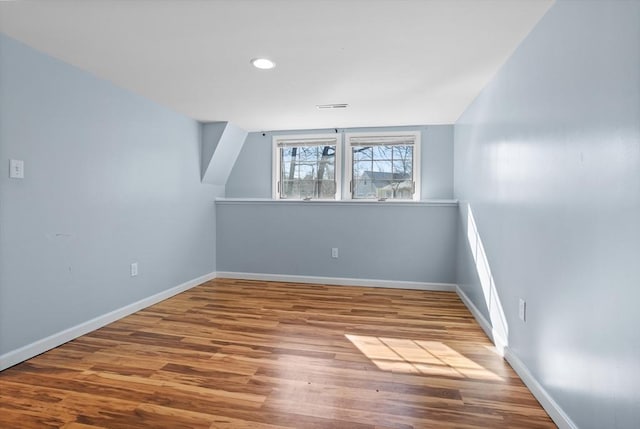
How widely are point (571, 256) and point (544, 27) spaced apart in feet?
3.73

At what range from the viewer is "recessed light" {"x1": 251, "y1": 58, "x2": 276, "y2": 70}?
7.40 ft

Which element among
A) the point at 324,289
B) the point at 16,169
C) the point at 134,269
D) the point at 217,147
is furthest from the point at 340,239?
the point at 16,169

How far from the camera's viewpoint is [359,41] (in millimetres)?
1978

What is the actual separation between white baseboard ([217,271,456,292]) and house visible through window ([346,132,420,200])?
40.7 inches

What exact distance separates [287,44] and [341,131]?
7.49 feet

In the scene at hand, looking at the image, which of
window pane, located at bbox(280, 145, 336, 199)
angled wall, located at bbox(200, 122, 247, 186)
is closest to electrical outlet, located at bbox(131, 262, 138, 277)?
angled wall, located at bbox(200, 122, 247, 186)

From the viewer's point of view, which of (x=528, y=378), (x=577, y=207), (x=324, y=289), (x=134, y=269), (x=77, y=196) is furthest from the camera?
(x=324, y=289)

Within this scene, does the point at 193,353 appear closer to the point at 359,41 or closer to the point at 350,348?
the point at 350,348

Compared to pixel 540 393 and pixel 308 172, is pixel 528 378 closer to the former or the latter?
pixel 540 393

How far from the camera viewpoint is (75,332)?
2451 mm

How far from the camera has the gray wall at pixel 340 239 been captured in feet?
Answer: 12.8

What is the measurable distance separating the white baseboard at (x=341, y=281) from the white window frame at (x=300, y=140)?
1008mm

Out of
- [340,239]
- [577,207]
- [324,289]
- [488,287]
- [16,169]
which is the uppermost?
[16,169]

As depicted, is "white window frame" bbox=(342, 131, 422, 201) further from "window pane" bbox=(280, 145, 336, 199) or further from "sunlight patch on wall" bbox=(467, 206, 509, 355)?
"sunlight patch on wall" bbox=(467, 206, 509, 355)
